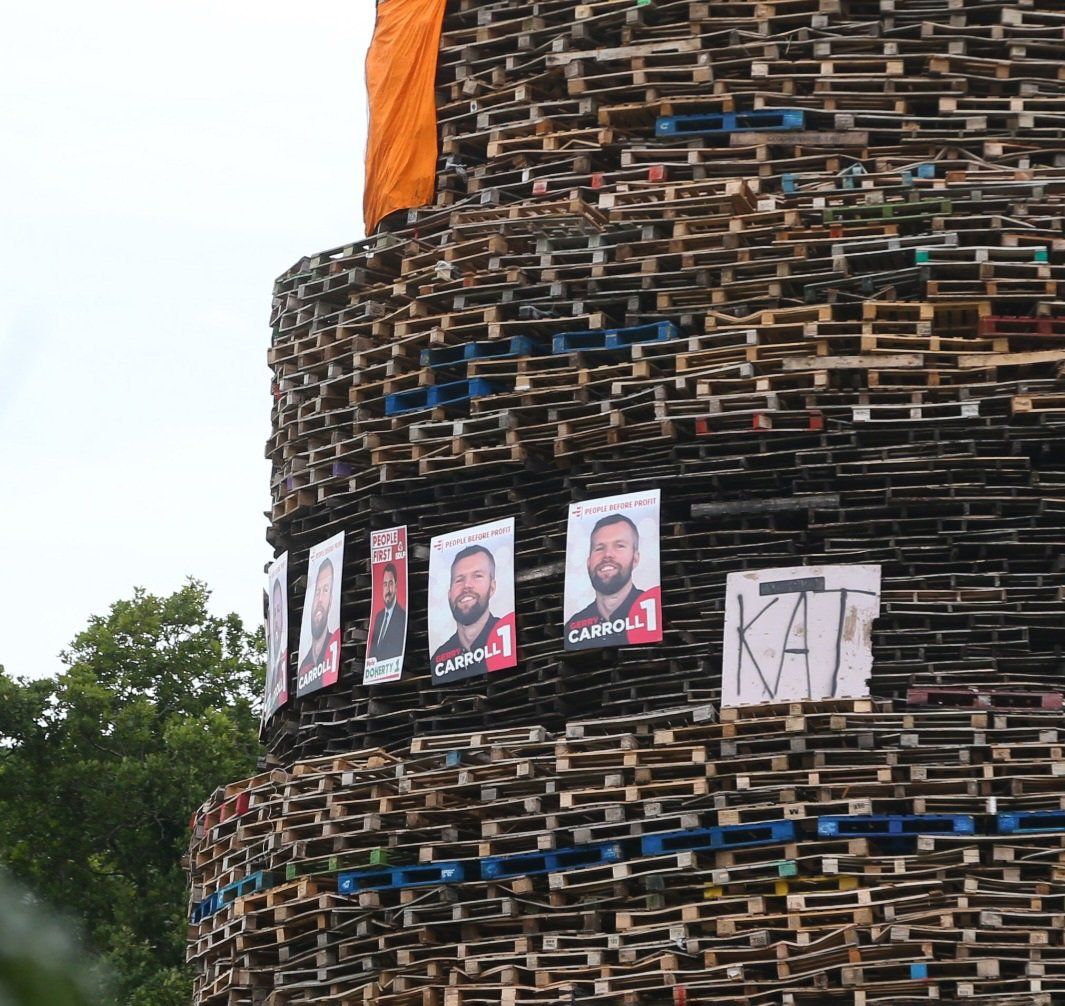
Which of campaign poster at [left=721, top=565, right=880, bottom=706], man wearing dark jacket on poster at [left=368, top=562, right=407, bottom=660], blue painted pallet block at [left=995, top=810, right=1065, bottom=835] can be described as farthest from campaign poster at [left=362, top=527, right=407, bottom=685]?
blue painted pallet block at [left=995, top=810, right=1065, bottom=835]

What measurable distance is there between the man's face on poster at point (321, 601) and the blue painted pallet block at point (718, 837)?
5.04 metres

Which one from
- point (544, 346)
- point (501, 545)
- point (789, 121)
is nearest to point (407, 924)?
point (501, 545)

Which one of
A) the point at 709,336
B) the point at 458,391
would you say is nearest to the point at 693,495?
the point at 709,336

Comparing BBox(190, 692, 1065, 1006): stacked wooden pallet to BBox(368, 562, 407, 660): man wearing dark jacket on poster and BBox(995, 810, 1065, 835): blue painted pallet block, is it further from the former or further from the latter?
BBox(368, 562, 407, 660): man wearing dark jacket on poster

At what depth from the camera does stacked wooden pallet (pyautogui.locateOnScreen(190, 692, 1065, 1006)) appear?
14.6 metres

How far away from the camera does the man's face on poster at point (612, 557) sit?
1716cm

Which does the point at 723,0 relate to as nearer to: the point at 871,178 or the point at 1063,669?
the point at 871,178

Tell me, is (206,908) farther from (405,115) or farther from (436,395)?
(405,115)

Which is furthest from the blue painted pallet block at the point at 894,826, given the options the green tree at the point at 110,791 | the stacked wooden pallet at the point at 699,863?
the green tree at the point at 110,791

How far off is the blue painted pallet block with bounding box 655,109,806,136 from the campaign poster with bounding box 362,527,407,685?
4717 mm

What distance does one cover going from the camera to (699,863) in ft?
51.3

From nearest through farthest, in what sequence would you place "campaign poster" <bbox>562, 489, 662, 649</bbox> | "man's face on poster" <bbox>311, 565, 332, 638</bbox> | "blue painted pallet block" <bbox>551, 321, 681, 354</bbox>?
"campaign poster" <bbox>562, 489, 662, 649</bbox> → "blue painted pallet block" <bbox>551, 321, 681, 354</bbox> → "man's face on poster" <bbox>311, 565, 332, 638</bbox>

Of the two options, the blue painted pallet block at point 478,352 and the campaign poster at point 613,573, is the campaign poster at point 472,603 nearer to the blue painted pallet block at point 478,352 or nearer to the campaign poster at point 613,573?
the campaign poster at point 613,573

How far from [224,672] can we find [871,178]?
72.7 feet
